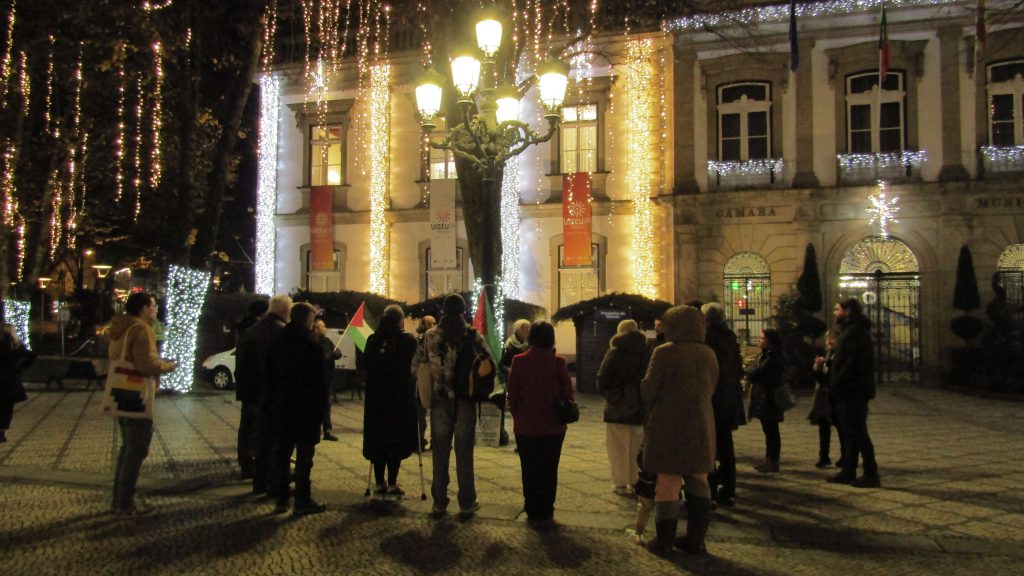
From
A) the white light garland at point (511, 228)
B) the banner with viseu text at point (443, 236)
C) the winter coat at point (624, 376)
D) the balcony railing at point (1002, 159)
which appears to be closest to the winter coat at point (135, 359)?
the winter coat at point (624, 376)

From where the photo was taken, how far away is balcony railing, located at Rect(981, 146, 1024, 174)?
19.7 meters

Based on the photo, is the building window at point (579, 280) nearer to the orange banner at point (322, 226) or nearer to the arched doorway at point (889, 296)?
the arched doorway at point (889, 296)

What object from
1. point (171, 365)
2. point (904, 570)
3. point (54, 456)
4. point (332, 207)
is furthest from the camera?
point (332, 207)

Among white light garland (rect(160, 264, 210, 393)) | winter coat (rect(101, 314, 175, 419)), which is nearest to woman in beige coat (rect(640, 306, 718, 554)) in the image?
winter coat (rect(101, 314, 175, 419))

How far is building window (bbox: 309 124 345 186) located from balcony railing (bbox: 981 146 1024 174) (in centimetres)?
1701

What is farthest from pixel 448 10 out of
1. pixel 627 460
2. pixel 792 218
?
pixel 627 460

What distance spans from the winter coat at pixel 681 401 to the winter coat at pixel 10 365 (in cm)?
636

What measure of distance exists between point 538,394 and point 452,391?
2.43ft

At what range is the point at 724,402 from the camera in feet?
23.9

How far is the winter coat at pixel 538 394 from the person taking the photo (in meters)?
6.75

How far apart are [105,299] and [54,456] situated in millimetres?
20322

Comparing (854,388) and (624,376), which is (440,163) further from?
(854,388)

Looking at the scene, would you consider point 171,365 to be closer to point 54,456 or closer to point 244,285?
point 54,456

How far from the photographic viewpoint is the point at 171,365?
7.02m
